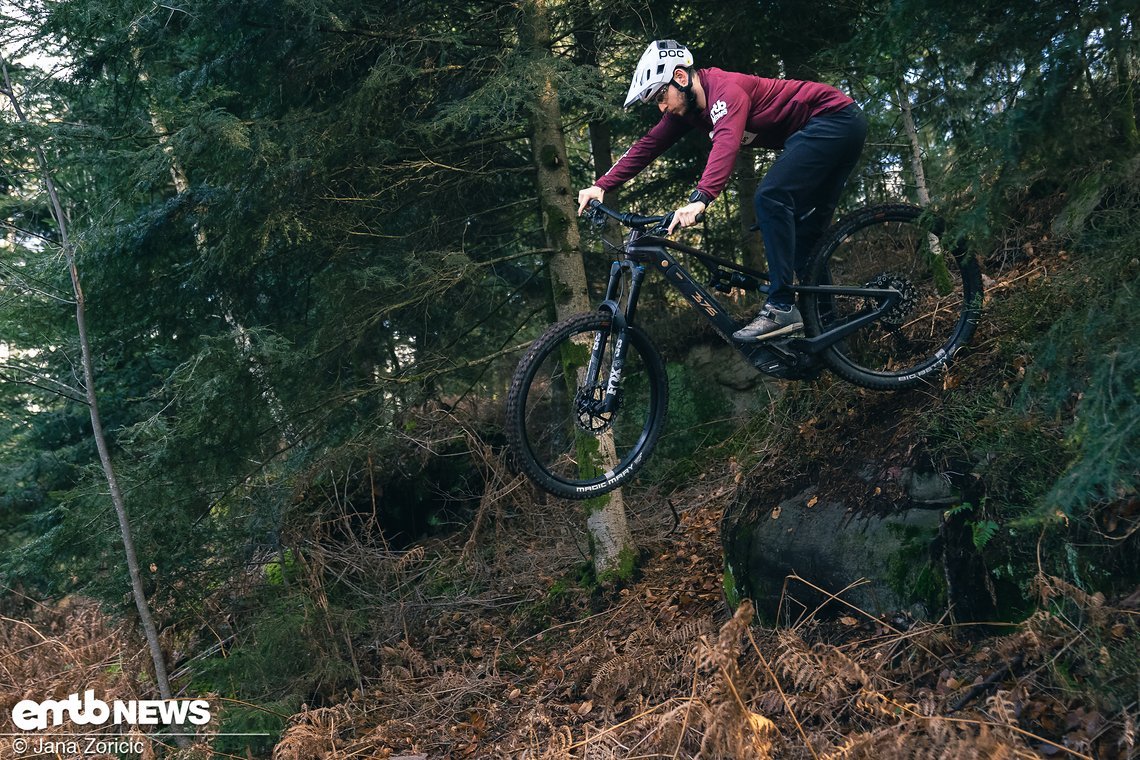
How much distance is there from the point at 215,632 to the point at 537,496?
3.17 meters

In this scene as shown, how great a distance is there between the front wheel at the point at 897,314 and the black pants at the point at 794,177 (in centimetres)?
30

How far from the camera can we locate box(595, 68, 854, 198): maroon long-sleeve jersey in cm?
450

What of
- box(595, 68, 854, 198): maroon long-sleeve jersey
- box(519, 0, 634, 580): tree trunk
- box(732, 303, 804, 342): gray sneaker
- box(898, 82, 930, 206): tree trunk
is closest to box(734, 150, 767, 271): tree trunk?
box(898, 82, 930, 206): tree trunk

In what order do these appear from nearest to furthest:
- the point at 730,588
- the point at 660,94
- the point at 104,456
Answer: the point at 660,94, the point at 730,588, the point at 104,456

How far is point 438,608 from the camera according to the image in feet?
25.8

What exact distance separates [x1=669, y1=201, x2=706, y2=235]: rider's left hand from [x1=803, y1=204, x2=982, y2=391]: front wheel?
3.27 ft

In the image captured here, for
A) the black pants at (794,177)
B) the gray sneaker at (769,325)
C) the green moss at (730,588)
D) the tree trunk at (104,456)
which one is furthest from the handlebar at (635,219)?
the tree trunk at (104,456)

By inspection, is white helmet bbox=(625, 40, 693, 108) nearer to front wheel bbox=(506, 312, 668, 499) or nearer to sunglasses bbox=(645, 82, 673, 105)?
sunglasses bbox=(645, 82, 673, 105)

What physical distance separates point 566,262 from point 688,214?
3089mm

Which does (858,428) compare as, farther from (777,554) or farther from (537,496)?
(537,496)

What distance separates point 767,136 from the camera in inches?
196

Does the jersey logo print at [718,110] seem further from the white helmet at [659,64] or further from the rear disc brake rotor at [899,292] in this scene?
the rear disc brake rotor at [899,292]

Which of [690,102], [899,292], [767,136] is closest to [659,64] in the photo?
[690,102]

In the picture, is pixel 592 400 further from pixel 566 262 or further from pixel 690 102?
pixel 566 262
